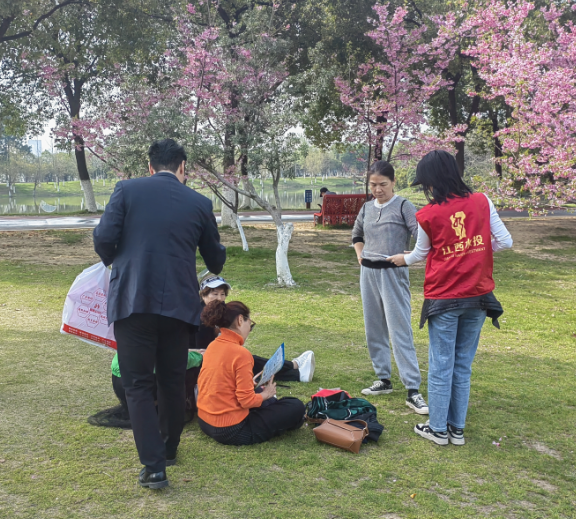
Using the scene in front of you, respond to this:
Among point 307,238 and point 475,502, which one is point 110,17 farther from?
point 475,502

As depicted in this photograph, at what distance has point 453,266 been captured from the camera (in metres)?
3.24

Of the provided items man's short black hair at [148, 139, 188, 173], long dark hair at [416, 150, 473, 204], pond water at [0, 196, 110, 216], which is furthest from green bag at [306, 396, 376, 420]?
pond water at [0, 196, 110, 216]

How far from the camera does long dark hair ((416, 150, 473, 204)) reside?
3.23 m

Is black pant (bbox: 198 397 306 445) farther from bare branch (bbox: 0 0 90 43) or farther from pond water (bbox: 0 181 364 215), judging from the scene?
pond water (bbox: 0 181 364 215)

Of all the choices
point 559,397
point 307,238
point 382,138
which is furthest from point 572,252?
point 559,397

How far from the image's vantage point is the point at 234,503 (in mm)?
2795

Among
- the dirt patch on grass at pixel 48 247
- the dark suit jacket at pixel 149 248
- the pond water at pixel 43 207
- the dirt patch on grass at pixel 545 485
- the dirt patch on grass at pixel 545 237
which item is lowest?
the pond water at pixel 43 207

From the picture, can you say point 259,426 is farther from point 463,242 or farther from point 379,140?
point 379,140

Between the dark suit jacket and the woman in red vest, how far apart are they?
1.39 meters

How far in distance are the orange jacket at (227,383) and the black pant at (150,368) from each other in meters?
0.37

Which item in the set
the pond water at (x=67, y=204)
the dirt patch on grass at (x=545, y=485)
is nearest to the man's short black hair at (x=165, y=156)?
the dirt patch on grass at (x=545, y=485)

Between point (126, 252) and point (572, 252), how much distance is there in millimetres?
13615

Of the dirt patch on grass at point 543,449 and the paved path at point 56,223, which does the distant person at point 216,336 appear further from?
the paved path at point 56,223

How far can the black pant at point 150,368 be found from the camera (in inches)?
109
